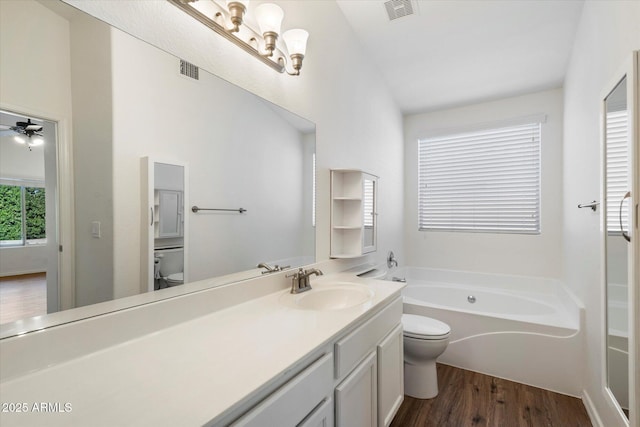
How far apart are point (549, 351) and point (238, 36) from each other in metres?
2.88

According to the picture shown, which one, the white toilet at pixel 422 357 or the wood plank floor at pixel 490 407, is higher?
the white toilet at pixel 422 357

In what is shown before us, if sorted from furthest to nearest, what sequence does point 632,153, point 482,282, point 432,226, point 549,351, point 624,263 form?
point 432,226 → point 482,282 → point 549,351 → point 624,263 → point 632,153

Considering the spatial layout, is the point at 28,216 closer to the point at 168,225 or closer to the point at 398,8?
the point at 168,225

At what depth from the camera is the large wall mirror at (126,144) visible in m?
0.77

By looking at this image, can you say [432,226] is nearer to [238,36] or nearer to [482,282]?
[482,282]

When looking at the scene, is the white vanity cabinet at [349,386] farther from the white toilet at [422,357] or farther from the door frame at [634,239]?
the door frame at [634,239]

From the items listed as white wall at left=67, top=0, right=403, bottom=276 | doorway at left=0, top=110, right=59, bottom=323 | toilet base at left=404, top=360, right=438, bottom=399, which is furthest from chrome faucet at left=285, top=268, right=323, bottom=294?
toilet base at left=404, top=360, right=438, bottom=399

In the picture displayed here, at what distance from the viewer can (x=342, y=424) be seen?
1090 millimetres

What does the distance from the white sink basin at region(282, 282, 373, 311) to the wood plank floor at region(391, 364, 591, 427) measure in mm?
823

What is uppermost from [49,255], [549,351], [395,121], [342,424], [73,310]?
[395,121]

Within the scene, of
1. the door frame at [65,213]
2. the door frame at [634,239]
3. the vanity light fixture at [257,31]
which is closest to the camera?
the door frame at [65,213]

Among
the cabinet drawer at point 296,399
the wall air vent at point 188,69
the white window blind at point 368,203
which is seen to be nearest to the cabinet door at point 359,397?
the cabinet drawer at point 296,399

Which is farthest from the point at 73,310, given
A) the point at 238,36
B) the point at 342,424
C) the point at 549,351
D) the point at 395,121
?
the point at 395,121

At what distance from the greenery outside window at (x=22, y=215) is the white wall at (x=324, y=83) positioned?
0.56 metres
